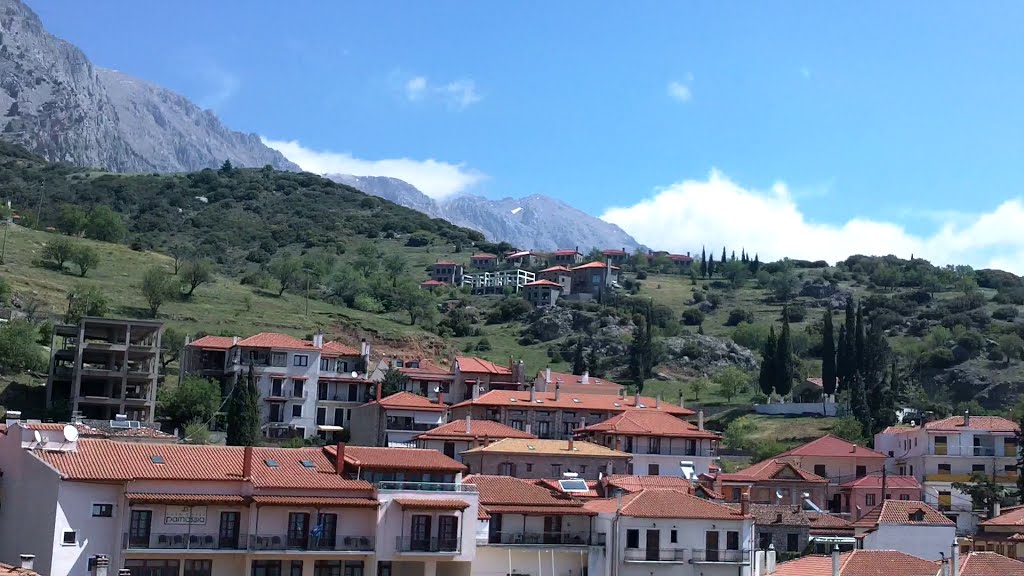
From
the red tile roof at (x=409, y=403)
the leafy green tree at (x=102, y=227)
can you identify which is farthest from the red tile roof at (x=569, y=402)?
the leafy green tree at (x=102, y=227)

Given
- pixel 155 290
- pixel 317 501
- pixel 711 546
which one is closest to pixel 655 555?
pixel 711 546

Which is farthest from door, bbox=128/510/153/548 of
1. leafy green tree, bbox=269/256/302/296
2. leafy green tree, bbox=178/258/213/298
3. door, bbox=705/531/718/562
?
leafy green tree, bbox=269/256/302/296

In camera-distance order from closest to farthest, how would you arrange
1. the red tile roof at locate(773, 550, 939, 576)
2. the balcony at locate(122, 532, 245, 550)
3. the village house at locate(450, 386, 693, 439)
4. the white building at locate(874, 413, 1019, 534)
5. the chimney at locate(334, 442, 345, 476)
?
the balcony at locate(122, 532, 245, 550), the red tile roof at locate(773, 550, 939, 576), the chimney at locate(334, 442, 345, 476), the white building at locate(874, 413, 1019, 534), the village house at locate(450, 386, 693, 439)

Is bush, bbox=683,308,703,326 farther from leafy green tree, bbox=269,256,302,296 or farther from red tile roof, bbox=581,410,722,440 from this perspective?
red tile roof, bbox=581,410,722,440

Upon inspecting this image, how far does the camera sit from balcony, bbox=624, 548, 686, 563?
5981cm

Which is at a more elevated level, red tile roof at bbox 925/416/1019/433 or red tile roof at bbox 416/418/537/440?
red tile roof at bbox 925/416/1019/433

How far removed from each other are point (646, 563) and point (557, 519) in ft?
14.8

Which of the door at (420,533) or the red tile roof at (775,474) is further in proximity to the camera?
the red tile roof at (775,474)

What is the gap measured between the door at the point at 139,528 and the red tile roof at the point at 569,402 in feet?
152

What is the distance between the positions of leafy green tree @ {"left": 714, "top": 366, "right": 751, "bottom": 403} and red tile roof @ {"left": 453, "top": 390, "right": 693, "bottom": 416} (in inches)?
849

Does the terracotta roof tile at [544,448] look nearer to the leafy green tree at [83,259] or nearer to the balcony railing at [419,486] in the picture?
the balcony railing at [419,486]

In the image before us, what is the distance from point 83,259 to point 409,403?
5471cm

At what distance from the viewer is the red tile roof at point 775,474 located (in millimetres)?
82625

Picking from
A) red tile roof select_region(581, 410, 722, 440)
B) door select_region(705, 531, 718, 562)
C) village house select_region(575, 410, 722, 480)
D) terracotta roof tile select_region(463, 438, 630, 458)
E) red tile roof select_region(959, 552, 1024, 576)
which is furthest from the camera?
red tile roof select_region(581, 410, 722, 440)
